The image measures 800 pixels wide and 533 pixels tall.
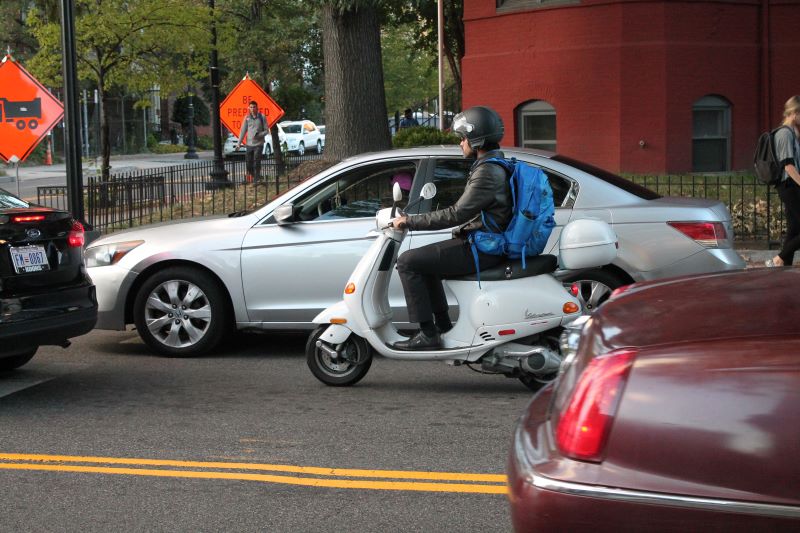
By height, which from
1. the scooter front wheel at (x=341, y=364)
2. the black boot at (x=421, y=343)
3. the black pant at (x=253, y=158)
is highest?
the black pant at (x=253, y=158)

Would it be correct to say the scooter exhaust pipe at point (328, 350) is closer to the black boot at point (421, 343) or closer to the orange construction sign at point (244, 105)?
the black boot at point (421, 343)

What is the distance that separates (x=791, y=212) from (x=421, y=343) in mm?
4921

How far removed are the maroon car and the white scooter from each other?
336 cm

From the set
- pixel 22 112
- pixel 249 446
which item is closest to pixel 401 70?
pixel 22 112

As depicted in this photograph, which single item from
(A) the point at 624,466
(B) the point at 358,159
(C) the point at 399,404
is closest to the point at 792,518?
(A) the point at 624,466

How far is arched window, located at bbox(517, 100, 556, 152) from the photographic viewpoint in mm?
20562

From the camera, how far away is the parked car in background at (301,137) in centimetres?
5334

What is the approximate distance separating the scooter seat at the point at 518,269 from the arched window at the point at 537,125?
45.3 feet

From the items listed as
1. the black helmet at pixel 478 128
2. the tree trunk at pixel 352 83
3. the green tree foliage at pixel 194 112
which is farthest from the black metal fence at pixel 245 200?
the green tree foliage at pixel 194 112

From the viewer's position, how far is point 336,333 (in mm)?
7262

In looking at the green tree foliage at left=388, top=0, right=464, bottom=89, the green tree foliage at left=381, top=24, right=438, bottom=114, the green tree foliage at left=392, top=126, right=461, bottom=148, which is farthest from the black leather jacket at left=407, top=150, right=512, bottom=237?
the green tree foliage at left=381, top=24, right=438, bottom=114

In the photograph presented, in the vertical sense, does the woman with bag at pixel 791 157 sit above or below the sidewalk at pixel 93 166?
below

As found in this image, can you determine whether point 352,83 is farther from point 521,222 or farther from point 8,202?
point 521,222

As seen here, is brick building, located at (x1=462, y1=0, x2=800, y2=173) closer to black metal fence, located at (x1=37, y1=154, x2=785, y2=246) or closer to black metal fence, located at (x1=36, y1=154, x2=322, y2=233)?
black metal fence, located at (x1=37, y1=154, x2=785, y2=246)
